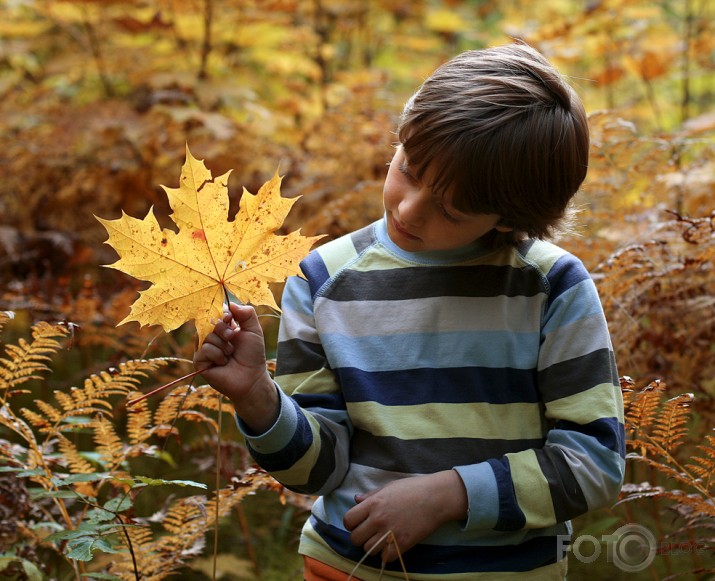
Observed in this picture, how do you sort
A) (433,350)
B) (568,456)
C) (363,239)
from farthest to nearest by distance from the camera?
(363,239)
(433,350)
(568,456)

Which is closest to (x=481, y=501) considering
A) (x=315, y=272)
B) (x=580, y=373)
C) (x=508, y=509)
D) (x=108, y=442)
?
(x=508, y=509)

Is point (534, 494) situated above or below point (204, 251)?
below

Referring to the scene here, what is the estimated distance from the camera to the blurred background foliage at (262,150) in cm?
193

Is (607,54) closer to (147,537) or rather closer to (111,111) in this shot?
(111,111)

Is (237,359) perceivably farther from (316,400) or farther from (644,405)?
(644,405)

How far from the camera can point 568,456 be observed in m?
1.19

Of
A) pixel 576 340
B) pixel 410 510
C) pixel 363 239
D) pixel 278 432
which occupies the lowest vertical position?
pixel 410 510

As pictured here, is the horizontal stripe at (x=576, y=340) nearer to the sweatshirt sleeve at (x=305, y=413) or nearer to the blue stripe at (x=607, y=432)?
the blue stripe at (x=607, y=432)

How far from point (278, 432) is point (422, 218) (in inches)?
16.2

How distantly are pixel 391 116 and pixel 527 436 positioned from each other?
89.6 inches

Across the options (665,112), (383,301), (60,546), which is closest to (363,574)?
(383,301)

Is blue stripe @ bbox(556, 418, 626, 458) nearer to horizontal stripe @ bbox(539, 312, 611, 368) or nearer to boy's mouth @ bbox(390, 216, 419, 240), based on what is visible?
horizontal stripe @ bbox(539, 312, 611, 368)

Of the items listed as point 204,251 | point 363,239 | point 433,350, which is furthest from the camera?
point 363,239

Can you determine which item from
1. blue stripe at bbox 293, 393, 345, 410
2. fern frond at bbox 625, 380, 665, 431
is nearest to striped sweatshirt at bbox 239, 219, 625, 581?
blue stripe at bbox 293, 393, 345, 410
